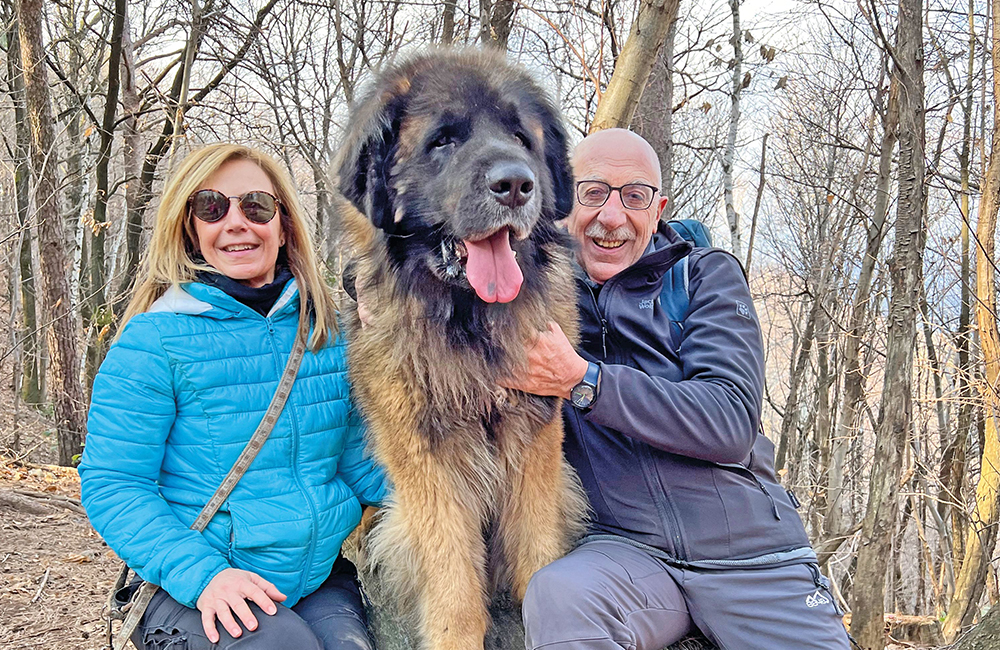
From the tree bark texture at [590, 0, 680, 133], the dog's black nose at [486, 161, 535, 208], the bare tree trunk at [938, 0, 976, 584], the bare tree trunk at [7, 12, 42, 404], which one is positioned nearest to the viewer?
the dog's black nose at [486, 161, 535, 208]

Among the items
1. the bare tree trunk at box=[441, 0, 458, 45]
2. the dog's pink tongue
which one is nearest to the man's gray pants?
the dog's pink tongue

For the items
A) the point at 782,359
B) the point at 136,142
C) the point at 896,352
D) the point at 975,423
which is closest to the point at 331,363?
the point at 896,352

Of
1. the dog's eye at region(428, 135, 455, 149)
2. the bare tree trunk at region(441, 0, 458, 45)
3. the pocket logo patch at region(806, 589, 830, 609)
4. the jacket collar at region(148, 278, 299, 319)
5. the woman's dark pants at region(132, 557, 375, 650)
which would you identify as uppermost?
the bare tree trunk at region(441, 0, 458, 45)

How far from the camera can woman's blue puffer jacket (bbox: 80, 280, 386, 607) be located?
7.67ft

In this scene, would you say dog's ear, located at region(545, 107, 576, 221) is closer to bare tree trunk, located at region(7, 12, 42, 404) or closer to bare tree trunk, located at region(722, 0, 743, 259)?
bare tree trunk, located at region(7, 12, 42, 404)

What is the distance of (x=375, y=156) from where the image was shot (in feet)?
8.10

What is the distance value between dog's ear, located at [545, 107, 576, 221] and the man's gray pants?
1.26 m

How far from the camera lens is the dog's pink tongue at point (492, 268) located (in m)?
2.37

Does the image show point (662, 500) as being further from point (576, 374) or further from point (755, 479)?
point (576, 374)

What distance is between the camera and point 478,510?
2.72 m

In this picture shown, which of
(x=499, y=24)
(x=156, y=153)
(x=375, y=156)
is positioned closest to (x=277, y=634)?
(x=375, y=156)

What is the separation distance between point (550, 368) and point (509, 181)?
2.33ft

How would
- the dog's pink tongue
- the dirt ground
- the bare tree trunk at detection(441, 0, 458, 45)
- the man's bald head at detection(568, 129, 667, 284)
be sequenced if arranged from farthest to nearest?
the bare tree trunk at detection(441, 0, 458, 45) → the dirt ground → the man's bald head at detection(568, 129, 667, 284) → the dog's pink tongue

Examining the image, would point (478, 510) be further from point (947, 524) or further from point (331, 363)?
point (947, 524)
